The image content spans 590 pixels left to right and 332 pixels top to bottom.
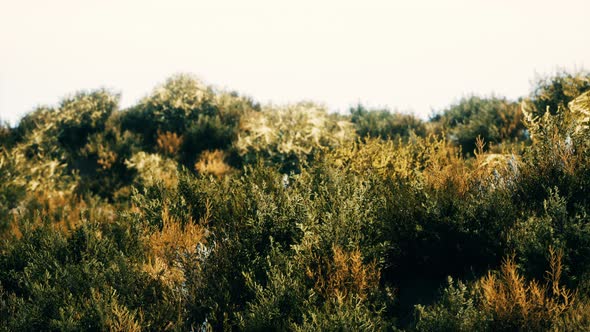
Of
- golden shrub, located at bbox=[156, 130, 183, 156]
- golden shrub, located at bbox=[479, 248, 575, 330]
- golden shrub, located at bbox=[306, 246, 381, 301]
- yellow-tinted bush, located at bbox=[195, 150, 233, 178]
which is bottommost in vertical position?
golden shrub, located at bbox=[479, 248, 575, 330]

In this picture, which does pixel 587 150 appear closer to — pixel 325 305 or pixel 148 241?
pixel 325 305

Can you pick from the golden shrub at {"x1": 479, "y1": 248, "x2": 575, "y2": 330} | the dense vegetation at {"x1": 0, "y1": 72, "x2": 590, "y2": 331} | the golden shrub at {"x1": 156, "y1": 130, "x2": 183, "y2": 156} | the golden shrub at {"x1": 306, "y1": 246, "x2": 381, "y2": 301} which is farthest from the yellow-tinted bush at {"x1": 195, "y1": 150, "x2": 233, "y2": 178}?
the golden shrub at {"x1": 479, "y1": 248, "x2": 575, "y2": 330}

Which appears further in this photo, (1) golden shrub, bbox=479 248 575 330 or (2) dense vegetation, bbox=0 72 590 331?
(2) dense vegetation, bbox=0 72 590 331

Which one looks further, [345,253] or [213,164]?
[213,164]

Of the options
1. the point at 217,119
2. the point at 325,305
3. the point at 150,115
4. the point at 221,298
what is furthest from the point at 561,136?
the point at 150,115

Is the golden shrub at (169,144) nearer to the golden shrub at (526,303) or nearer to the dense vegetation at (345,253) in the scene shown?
the dense vegetation at (345,253)

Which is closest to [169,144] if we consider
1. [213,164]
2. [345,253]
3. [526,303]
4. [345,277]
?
[213,164]

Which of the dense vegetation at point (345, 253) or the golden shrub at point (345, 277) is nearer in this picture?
the dense vegetation at point (345, 253)

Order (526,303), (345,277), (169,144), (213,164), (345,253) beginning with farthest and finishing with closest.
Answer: (169,144) → (213,164) → (345,253) → (345,277) → (526,303)

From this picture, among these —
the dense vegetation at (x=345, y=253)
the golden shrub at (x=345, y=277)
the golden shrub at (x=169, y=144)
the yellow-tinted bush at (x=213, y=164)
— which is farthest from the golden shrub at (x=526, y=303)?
the golden shrub at (x=169, y=144)

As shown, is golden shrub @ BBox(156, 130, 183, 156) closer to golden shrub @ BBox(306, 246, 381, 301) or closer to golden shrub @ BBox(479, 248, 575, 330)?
golden shrub @ BBox(306, 246, 381, 301)

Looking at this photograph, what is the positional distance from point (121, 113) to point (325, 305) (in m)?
14.9

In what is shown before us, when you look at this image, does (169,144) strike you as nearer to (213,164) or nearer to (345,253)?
(213,164)

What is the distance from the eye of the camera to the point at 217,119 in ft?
53.3
